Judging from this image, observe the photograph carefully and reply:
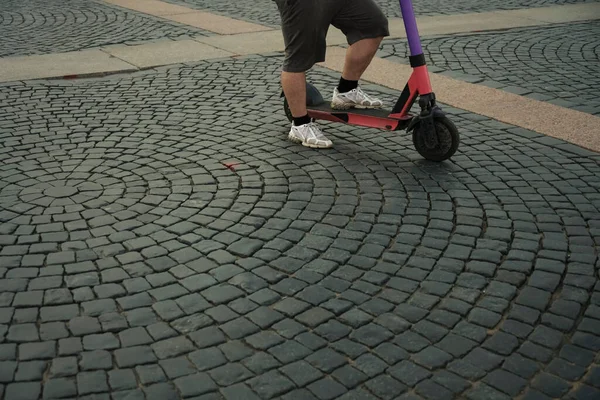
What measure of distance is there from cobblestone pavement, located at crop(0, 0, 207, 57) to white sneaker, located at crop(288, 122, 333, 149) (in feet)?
13.6

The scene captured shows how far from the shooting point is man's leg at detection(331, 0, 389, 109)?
17.1 feet

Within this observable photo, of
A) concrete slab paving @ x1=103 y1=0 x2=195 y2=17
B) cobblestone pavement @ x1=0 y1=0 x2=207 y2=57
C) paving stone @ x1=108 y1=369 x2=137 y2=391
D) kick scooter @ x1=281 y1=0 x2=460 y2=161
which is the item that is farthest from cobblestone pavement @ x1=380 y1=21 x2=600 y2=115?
paving stone @ x1=108 y1=369 x2=137 y2=391

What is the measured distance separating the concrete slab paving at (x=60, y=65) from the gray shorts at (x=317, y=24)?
2.90 m

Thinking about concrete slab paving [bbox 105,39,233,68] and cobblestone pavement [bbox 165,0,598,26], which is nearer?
concrete slab paving [bbox 105,39,233,68]

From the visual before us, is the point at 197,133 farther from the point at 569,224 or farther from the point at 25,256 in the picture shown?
the point at 569,224

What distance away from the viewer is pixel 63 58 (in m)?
8.00

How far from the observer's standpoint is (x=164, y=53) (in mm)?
8195

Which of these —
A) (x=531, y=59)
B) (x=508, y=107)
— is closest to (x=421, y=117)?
(x=508, y=107)

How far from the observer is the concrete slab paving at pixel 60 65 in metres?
7.37

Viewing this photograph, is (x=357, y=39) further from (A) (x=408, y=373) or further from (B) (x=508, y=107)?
(A) (x=408, y=373)

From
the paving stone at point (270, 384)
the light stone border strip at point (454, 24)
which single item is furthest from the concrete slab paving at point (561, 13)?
the paving stone at point (270, 384)

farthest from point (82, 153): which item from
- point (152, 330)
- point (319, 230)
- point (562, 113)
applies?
point (562, 113)

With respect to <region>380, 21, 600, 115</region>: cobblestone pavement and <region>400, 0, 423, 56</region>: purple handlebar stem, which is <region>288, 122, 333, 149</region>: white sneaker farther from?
<region>380, 21, 600, 115</region>: cobblestone pavement

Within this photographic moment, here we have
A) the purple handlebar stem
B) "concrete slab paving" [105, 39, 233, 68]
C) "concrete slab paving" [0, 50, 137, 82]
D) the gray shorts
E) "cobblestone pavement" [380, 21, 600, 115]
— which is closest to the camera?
the purple handlebar stem
